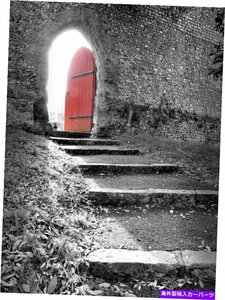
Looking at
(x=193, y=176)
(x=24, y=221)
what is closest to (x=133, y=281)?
(x=24, y=221)

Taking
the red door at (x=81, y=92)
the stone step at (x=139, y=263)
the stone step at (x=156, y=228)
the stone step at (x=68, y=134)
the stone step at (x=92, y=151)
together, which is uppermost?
the red door at (x=81, y=92)

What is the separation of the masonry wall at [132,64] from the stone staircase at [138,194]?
1114mm

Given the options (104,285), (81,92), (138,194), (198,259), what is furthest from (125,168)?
(81,92)

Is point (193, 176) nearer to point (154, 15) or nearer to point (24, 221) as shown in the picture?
point (24, 221)

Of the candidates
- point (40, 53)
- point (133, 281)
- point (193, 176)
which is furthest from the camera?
point (40, 53)

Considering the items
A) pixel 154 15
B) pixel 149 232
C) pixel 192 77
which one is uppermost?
pixel 154 15

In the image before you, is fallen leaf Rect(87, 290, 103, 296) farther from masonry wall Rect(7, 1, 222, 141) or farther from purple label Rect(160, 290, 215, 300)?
masonry wall Rect(7, 1, 222, 141)

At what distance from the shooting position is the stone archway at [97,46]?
15.2 ft

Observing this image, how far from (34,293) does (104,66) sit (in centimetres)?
450

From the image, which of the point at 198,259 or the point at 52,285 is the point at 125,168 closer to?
the point at 198,259

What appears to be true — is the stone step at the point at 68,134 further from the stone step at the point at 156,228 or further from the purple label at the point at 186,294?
the purple label at the point at 186,294

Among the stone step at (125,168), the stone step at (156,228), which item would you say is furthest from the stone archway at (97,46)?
the stone step at (156,228)

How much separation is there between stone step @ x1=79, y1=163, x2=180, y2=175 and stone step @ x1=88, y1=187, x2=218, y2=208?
61 centimetres

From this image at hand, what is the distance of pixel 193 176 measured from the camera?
11.4 ft
